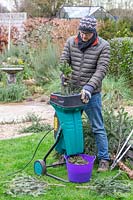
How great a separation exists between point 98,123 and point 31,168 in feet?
2.88

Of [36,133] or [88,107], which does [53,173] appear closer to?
[88,107]

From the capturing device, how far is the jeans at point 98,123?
4492 mm

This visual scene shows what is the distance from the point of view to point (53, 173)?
15.0 ft

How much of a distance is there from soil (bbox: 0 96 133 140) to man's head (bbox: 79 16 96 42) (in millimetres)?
2427

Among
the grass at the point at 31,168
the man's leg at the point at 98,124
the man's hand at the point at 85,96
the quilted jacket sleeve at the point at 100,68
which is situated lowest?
the grass at the point at 31,168

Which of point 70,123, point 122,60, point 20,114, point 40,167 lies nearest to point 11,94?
point 20,114

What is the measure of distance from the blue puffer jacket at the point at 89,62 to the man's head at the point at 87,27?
11 centimetres

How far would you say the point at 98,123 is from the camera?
4.54 m

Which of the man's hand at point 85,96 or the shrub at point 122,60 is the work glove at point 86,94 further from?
the shrub at point 122,60

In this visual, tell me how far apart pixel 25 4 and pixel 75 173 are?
24.2 metres

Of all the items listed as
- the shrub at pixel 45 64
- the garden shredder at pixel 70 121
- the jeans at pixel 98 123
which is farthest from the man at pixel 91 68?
the shrub at pixel 45 64

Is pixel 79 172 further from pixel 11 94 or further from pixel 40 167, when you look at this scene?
pixel 11 94

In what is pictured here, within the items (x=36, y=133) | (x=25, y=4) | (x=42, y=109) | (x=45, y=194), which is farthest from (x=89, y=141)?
(x=25, y=4)

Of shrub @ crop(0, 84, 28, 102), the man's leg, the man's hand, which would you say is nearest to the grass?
the man's leg
